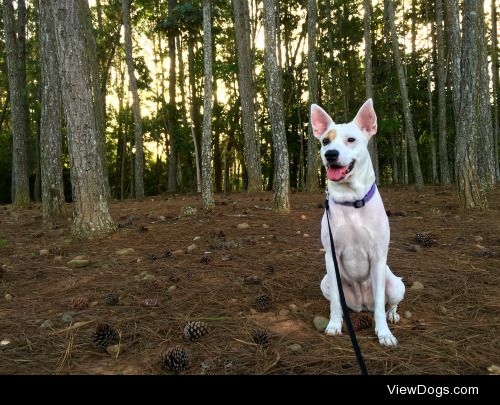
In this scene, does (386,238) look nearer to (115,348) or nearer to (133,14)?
(115,348)

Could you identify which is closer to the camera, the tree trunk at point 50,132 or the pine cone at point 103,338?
the pine cone at point 103,338

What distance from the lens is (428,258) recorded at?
5.51 meters

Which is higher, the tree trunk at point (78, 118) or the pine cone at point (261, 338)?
the tree trunk at point (78, 118)

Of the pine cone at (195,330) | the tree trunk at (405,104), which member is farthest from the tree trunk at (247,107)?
the pine cone at (195,330)

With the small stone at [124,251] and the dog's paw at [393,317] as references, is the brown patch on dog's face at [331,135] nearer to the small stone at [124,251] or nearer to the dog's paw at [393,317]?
the dog's paw at [393,317]

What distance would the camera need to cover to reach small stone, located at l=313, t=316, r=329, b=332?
343 cm

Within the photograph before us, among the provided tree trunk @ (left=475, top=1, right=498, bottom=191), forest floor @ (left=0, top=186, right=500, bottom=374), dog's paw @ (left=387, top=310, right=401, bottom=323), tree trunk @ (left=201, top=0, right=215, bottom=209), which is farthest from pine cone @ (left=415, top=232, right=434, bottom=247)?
tree trunk @ (left=475, top=1, right=498, bottom=191)

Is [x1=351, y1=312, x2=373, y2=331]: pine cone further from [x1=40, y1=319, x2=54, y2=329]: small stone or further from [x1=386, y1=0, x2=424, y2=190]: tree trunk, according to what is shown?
[x1=386, y1=0, x2=424, y2=190]: tree trunk

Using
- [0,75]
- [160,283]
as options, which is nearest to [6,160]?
[0,75]

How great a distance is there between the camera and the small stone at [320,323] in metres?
3.43

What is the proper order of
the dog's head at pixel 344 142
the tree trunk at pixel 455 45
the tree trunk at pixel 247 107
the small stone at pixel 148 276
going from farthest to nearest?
1. the tree trunk at pixel 247 107
2. the tree trunk at pixel 455 45
3. the small stone at pixel 148 276
4. the dog's head at pixel 344 142

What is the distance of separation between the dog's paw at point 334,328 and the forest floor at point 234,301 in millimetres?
64

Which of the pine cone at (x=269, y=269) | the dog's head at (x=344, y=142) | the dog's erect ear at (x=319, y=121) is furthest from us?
the pine cone at (x=269, y=269)

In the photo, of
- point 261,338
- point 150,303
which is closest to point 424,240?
point 261,338
